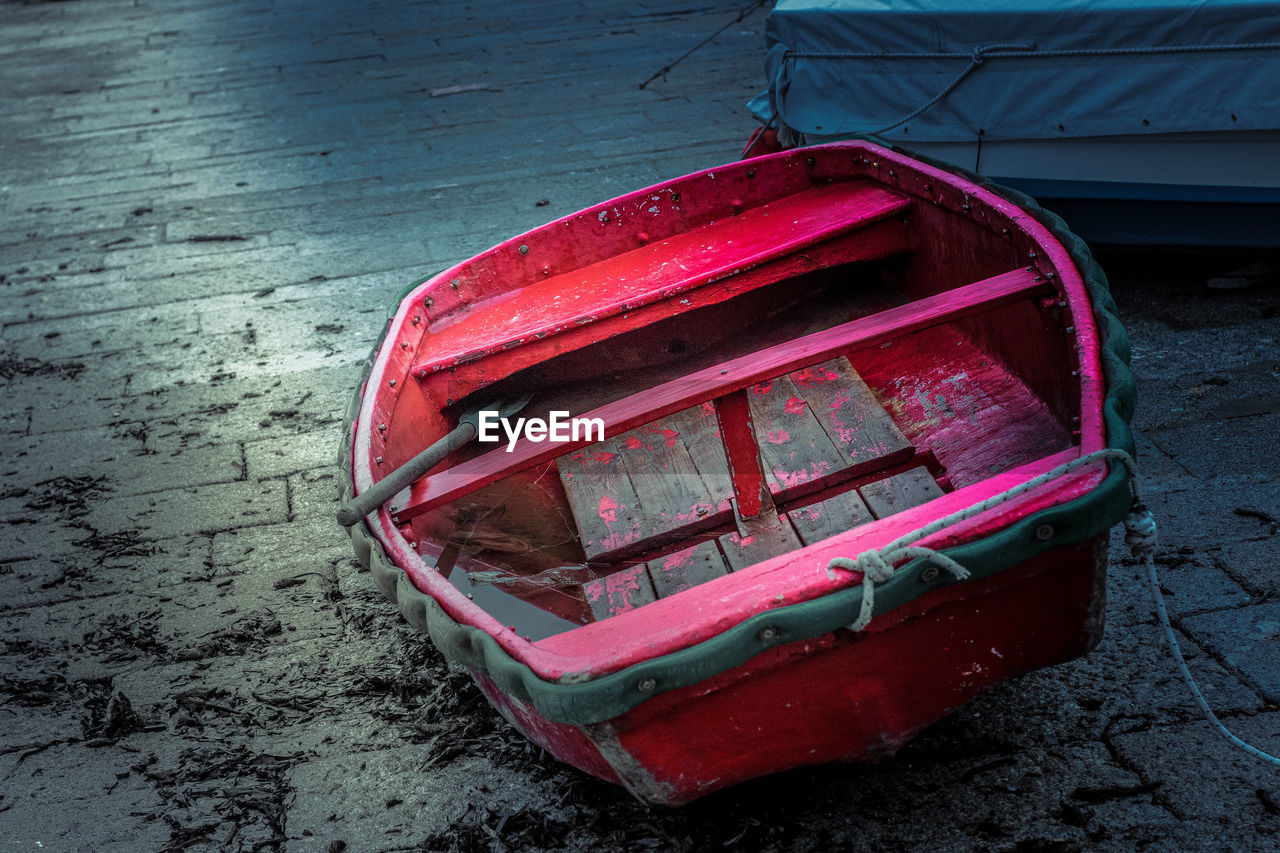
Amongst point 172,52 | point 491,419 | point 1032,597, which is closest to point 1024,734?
point 1032,597

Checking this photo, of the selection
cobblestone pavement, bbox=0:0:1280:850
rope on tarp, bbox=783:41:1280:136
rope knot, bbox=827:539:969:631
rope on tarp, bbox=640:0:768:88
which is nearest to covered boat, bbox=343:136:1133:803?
rope knot, bbox=827:539:969:631

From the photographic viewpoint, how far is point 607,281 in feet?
12.0

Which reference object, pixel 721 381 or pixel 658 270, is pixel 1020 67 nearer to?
pixel 658 270

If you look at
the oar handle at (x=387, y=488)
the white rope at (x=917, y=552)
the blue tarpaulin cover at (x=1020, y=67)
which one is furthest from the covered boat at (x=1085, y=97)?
the oar handle at (x=387, y=488)

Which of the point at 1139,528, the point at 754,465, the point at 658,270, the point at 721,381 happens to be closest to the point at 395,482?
the point at 721,381

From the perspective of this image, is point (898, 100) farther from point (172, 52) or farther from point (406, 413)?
point (172, 52)

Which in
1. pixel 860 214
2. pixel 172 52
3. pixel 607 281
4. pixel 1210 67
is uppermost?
pixel 1210 67

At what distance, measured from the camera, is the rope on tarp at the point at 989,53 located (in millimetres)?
3666

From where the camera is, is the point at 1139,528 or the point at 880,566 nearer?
the point at 880,566

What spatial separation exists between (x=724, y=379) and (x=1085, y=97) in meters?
2.37

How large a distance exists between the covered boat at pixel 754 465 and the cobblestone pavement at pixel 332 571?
0.32 meters

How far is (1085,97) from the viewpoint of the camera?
396cm

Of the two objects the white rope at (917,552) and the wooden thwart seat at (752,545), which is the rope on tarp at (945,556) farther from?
the wooden thwart seat at (752,545)

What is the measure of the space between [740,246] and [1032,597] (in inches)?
80.0
